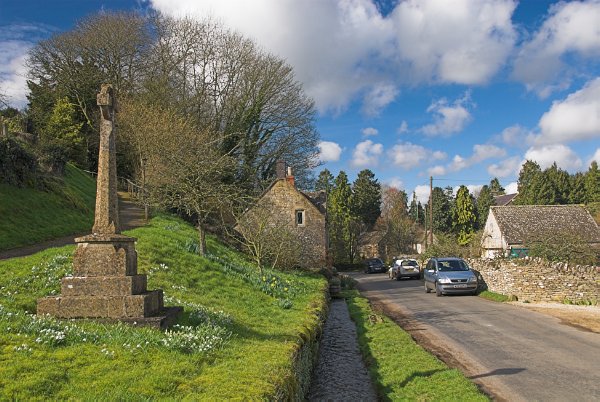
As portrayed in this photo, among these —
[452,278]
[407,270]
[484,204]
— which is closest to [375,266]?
[407,270]

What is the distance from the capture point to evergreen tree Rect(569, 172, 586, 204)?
69.0m

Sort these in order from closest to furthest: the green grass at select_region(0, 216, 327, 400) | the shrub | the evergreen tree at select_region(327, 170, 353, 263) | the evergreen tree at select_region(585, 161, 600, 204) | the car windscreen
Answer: the green grass at select_region(0, 216, 327, 400), the shrub, the car windscreen, the evergreen tree at select_region(327, 170, 353, 263), the evergreen tree at select_region(585, 161, 600, 204)

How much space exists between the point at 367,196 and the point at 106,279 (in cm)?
6981

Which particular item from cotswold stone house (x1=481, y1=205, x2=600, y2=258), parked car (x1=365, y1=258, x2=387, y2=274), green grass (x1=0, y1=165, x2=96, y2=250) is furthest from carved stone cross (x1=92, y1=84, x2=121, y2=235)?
parked car (x1=365, y1=258, x2=387, y2=274)

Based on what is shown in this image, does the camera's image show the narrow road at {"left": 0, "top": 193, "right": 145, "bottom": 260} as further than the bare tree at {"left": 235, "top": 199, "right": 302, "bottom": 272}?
No

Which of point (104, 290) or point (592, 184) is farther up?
point (592, 184)

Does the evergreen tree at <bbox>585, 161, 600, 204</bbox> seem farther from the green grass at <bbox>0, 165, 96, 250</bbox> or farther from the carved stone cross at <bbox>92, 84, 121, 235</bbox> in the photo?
the carved stone cross at <bbox>92, 84, 121, 235</bbox>

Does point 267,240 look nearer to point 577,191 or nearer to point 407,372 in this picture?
point 407,372

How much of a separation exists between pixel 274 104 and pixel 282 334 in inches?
1363

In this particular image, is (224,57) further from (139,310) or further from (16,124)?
(139,310)

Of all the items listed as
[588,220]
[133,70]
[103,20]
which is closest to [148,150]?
[133,70]

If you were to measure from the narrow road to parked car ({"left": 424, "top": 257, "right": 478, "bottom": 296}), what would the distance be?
15.1 meters

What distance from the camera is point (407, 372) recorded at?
9008 millimetres

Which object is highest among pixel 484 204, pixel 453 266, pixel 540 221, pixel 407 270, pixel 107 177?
pixel 484 204
